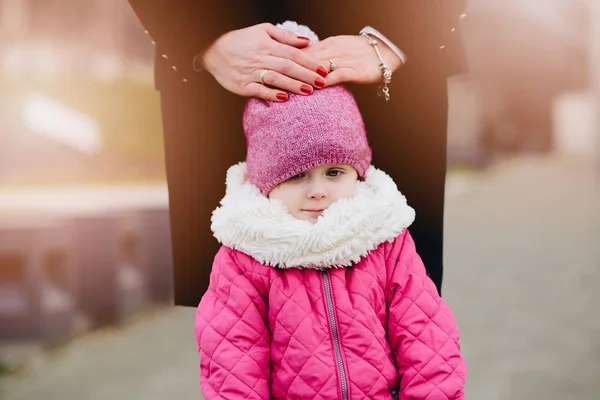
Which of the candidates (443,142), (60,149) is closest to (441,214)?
(443,142)

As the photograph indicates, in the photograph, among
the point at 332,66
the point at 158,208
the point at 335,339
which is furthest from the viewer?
the point at 158,208

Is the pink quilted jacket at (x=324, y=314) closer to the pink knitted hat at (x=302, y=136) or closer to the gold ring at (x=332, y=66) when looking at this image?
the pink knitted hat at (x=302, y=136)

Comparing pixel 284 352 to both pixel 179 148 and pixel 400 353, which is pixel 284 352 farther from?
pixel 179 148

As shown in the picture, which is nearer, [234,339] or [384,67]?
[234,339]

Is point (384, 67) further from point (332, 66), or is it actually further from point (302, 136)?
point (302, 136)

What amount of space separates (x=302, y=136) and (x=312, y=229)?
0.18m

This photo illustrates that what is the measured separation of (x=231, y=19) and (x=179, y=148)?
0.34 metres

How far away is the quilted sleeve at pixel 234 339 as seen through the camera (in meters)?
1.13

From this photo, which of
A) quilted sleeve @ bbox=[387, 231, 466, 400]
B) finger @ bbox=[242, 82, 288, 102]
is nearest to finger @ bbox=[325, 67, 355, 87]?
finger @ bbox=[242, 82, 288, 102]

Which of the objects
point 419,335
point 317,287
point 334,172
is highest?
point 334,172

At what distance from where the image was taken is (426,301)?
1.19 metres

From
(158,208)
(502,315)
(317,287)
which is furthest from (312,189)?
(502,315)

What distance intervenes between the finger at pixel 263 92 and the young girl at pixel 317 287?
0.05ft

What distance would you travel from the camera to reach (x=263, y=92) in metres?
1.22
